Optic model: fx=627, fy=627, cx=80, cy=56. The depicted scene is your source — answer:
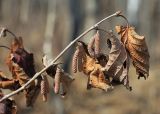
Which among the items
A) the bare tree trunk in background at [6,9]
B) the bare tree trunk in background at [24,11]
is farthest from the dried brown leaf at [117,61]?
the bare tree trunk in background at [24,11]

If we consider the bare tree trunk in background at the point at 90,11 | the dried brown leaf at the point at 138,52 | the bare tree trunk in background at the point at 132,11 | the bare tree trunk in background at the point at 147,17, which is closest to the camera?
the dried brown leaf at the point at 138,52

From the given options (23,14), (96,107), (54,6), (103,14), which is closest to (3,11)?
(23,14)

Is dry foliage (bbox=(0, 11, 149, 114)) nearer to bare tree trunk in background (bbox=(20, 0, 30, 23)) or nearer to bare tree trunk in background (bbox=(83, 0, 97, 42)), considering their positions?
bare tree trunk in background (bbox=(83, 0, 97, 42))

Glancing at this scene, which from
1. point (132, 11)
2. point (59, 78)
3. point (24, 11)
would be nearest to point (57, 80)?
point (59, 78)

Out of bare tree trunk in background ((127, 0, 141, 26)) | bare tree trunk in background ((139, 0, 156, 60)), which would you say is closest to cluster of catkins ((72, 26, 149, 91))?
bare tree trunk in background ((127, 0, 141, 26))

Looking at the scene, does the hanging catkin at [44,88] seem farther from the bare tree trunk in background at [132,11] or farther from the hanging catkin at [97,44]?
the bare tree trunk in background at [132,11]

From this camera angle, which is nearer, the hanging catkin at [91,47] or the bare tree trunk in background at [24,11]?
the hanging catkin at [91,47]

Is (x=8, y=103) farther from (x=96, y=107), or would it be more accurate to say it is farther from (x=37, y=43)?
(x=37, y=43)
